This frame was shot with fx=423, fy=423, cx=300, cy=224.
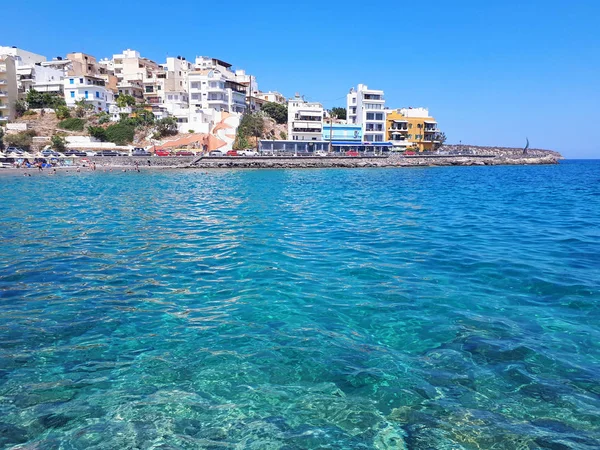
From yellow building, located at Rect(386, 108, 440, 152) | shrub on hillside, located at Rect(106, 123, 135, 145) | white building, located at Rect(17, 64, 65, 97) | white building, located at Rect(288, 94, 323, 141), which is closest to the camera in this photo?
shrub on hillside, located at Rect(106, 123, 135, 145)

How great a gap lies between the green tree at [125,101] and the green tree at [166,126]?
10191 millimetres

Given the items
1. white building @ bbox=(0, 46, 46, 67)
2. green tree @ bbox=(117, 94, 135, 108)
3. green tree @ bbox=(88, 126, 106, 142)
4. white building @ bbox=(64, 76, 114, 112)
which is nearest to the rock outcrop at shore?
green tree @ bbox=(88, 126, 106, 142)

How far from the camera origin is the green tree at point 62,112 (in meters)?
75.2

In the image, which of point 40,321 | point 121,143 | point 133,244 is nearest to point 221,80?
point 121,143

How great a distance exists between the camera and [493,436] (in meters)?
4.66

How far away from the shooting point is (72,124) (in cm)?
7350

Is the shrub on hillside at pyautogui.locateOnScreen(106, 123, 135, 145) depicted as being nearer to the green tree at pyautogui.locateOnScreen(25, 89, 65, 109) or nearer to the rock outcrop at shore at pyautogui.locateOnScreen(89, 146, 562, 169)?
the rock outcrop at shore at pyautogui.locateOnScreen(89, 146, 562, 169)

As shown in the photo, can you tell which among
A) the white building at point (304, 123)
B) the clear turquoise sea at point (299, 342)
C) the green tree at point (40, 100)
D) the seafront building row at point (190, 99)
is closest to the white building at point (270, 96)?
the seafront building row at point (190, 99)

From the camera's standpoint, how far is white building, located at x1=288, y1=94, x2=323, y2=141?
83312mm

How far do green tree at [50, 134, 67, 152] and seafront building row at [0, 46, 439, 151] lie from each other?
1219 cm

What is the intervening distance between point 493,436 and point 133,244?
12.7m

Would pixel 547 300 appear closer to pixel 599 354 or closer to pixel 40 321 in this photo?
pixel 599 354

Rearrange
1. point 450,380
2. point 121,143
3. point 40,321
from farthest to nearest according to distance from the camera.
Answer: point 121,143
point 40,321
point 450,380

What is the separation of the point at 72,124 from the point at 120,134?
870cm
